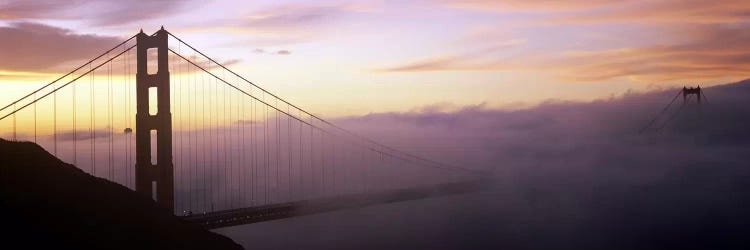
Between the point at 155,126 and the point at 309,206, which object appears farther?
the point at 309,206

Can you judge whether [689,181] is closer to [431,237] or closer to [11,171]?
[431,237]

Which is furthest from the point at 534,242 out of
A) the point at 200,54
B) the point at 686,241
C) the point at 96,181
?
the point at 96,181

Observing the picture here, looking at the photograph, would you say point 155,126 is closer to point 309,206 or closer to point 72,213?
point 72,213

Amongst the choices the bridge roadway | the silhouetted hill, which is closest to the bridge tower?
the silhouetted hill

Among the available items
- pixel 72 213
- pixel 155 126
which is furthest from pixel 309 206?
pixel 72 213

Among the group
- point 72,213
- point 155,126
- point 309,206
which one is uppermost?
point 155,126

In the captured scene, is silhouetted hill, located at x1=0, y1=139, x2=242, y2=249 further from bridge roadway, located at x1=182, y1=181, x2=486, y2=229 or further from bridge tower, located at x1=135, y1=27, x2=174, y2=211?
bridge roadway, located at x1=182, y1=181, x2=486, y2=229

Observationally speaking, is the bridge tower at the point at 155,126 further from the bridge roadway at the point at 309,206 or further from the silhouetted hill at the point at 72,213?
the bridge roadway at the point at 309,206
